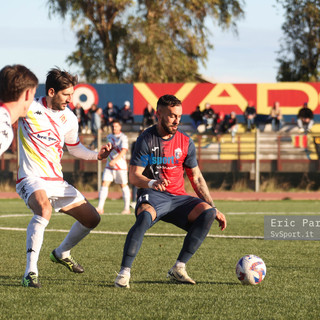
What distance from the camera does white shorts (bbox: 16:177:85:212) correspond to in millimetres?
7117

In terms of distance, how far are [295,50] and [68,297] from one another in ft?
130

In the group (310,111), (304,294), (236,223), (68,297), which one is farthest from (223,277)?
(310,111)

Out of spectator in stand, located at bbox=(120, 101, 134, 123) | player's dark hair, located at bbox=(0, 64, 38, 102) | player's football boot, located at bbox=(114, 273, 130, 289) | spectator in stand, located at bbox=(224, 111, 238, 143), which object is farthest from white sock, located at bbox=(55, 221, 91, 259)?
spectator in stand, located at bbox=(120, 101, 134, 123)

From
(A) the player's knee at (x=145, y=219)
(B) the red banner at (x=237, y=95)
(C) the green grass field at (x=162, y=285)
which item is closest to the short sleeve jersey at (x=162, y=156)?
(A) the player's knee at (x=145, y=219)

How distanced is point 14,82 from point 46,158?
2037mm

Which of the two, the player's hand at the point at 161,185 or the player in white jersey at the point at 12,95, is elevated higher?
the player in white jersey at the point at 12,95

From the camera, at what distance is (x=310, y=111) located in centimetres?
3262

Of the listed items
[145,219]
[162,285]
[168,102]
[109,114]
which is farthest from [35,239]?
A: [109,114]

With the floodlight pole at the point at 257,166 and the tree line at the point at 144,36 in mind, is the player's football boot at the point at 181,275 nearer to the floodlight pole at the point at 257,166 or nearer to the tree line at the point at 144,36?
the floodlight pole at the point at 257,166

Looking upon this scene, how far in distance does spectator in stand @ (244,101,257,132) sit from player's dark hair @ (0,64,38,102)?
28.5 m

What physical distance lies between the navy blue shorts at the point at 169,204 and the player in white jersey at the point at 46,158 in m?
0.62

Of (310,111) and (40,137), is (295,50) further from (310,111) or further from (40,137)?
(40,137)

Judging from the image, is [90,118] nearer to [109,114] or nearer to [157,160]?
[109,114]

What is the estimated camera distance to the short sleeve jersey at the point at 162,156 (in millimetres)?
7141
